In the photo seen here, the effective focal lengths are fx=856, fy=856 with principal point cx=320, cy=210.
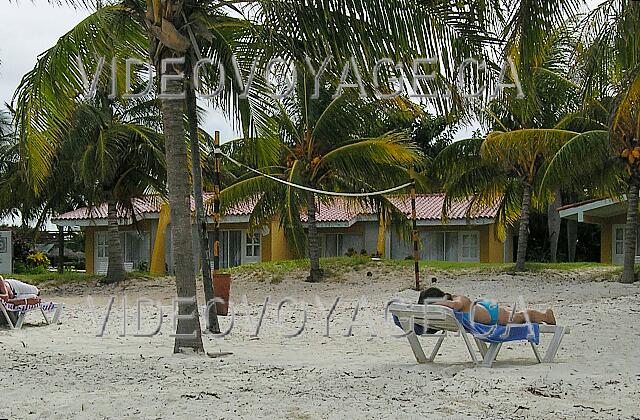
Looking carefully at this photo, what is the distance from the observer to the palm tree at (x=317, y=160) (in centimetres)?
1836

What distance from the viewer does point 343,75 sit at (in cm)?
850

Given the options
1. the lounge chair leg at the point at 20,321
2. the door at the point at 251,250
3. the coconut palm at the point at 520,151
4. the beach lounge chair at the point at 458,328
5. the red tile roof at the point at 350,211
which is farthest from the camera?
the door at the point at 251,250

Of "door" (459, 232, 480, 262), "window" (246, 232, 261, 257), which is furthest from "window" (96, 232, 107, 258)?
"door" (459, 232, 480, 262)

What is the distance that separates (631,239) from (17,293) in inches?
473

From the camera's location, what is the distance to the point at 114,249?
22.2m

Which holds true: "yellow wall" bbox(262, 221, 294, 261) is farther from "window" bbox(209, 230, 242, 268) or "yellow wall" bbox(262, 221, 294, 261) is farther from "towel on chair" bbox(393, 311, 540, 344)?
"towel on chair" bbox(393, 311, 540, 344)

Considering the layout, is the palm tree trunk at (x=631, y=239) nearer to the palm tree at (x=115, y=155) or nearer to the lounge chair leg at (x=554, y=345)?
the lounge chair leg at (x=554, y=345)

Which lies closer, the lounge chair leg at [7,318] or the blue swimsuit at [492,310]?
the blue swimsuit at [492,310]

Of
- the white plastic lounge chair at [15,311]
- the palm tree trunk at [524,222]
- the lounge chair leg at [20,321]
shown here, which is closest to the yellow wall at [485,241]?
the palm tree trunk at [524,222]

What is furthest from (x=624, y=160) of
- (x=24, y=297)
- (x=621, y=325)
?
(x=24, y=297)

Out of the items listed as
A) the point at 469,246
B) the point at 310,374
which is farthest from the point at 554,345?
the point at 469,246

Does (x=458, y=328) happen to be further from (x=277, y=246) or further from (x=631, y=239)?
(x=277, y=246)

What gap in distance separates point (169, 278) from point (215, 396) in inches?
643

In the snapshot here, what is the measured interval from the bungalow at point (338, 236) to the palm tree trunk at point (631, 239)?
7554mm
